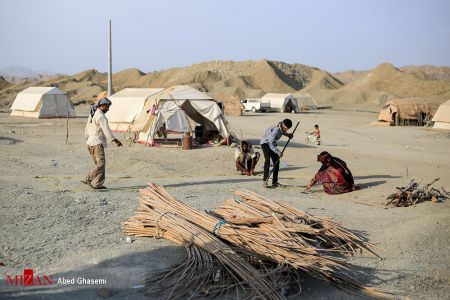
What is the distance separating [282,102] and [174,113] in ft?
90.2

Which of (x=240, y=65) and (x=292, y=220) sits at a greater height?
(x=240, y=65)

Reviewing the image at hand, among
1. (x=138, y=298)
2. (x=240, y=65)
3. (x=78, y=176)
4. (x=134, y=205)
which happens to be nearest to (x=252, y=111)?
(x=78, y=176)

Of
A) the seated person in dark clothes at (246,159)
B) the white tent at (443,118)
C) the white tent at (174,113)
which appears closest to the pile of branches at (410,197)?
the seated person in dark clothes at (246,159)

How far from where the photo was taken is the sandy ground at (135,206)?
4973mm

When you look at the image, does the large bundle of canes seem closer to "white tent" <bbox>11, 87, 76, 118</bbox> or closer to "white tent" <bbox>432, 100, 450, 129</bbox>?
"white tent" <bbox>432, 100, 450, 129</bbox>

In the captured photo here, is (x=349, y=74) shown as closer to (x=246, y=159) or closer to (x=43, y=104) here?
(x=43, y=104)

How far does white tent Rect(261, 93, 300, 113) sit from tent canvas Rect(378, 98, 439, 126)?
13305mm

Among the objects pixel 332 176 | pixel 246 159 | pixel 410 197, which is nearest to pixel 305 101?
pixel 246 159

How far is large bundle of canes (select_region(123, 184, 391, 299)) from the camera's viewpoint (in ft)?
15.2

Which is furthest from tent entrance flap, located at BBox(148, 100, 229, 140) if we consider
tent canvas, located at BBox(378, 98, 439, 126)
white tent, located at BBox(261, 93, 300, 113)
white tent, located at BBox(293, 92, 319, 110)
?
white tent, located at BBox(293, 92, 319, 110)

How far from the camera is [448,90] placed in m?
57.6

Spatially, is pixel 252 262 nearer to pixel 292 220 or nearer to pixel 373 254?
pixel 292 220

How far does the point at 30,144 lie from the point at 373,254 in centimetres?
1384

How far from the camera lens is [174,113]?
685 inches
